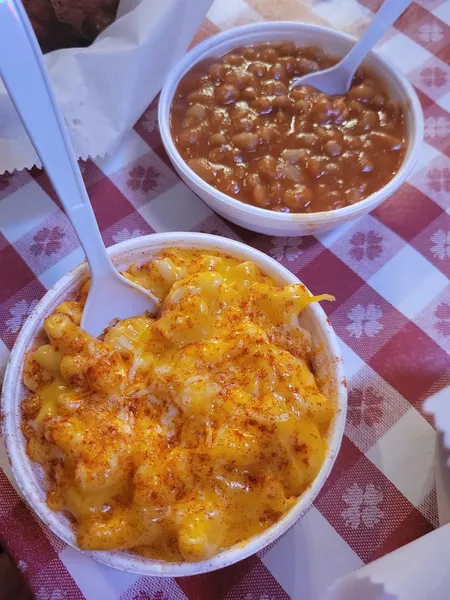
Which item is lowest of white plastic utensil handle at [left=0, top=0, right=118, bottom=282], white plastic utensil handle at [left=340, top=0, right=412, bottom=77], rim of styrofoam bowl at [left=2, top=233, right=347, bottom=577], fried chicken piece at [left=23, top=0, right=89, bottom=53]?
rim of styrofoam bowl at [left=2, top=233, right=347, bottom=577]

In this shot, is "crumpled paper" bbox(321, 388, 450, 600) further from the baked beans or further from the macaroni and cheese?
the baked beans

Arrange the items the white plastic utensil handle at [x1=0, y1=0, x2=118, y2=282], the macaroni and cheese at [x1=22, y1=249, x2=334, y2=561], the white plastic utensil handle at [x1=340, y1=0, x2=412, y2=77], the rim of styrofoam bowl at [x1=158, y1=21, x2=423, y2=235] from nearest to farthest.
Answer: the white plastic utensil handle at [x1=0, y1=0, x2=118, y2=282], the macaroni and cheese at [x1=22, y1=249, x2=334, y2=561], the rim of styrofoam bowl at [x1=158, y1=21, x2=423, y2=235], the white plastic utensil handle at [x1=340, y1=0, x2=412, y2=77]

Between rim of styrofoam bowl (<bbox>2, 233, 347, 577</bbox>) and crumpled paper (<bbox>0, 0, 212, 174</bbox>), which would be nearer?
rim of styrofoam bowl (<bbox>2, 233, 347, 577</bbox>)

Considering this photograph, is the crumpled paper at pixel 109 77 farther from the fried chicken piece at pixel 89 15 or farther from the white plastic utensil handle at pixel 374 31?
the white plastic utensil handle at pixel 374 31

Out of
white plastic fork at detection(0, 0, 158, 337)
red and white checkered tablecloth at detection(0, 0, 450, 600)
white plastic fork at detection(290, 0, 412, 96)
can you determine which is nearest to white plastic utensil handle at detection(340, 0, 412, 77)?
white plastic fork at detection(290, 0, 412, 96)

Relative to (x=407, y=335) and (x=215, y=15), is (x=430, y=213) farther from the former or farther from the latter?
(x=215, y=15)

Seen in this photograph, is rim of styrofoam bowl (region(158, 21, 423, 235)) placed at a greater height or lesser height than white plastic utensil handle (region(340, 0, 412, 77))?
lesser

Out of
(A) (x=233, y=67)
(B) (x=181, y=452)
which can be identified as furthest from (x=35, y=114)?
(A) (x=233, y=67)
